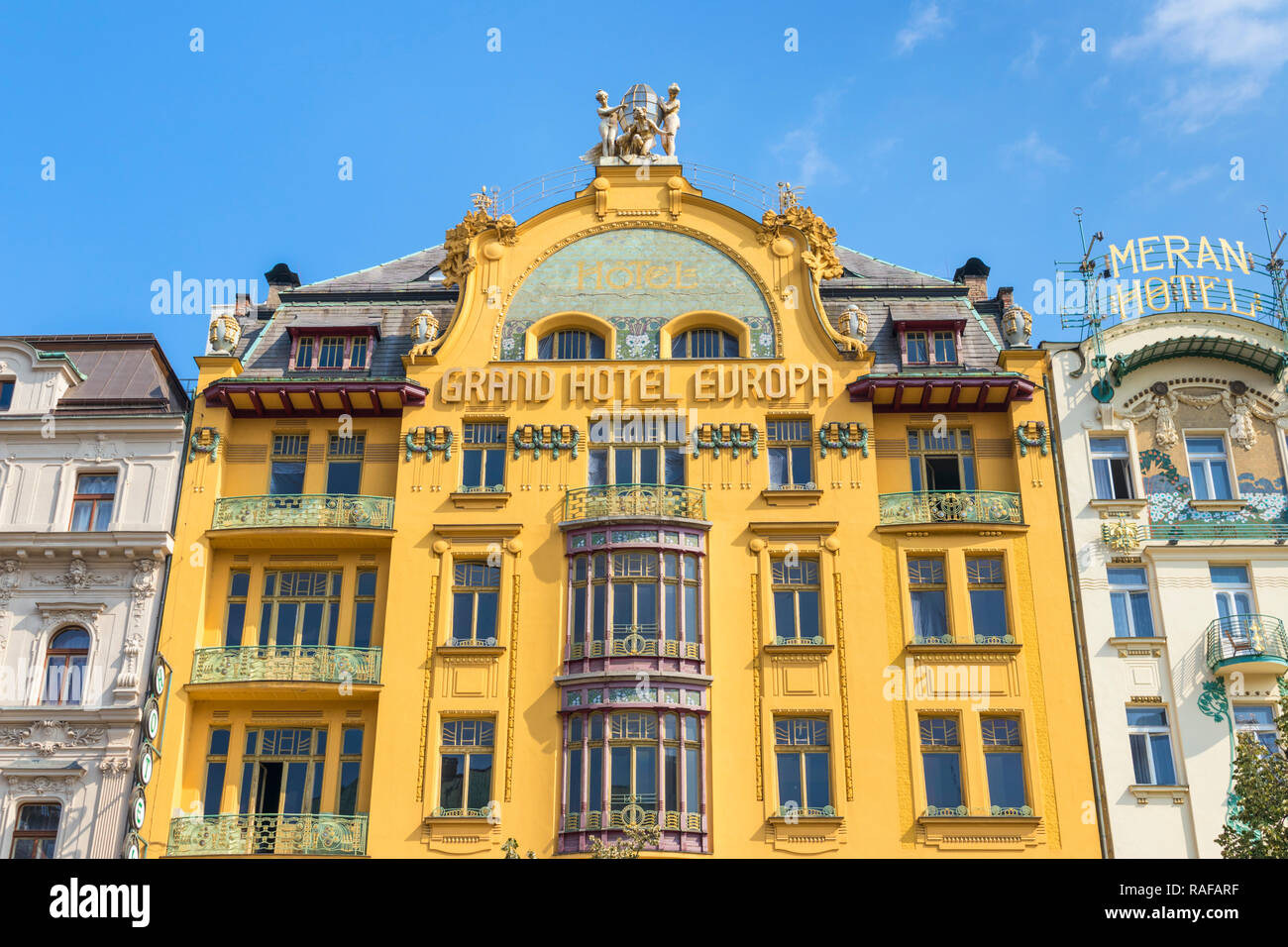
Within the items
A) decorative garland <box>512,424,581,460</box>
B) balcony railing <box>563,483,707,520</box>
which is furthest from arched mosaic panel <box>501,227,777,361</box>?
balcony railing <box>563,483,707,520</box>

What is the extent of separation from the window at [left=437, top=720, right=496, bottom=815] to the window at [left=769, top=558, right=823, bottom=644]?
718cm

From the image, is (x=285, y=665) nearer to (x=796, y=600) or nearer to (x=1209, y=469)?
(x=796, y=600)

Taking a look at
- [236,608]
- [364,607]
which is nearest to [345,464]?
[364,607]

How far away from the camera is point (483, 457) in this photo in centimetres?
3625

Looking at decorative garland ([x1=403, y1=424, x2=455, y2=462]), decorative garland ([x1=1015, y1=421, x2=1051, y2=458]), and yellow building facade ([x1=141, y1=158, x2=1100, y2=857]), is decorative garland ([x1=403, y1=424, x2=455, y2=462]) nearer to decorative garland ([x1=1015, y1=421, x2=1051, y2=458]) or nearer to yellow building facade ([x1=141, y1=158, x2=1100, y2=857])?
yellow building facade ([x1=141, y1=158, x2=1100, y2=857])

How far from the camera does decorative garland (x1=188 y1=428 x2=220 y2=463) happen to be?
36031 millimetres

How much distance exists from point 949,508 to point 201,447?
18611 millimetres

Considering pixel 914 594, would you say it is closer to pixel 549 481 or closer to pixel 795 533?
pixel 795 533

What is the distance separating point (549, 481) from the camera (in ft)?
117

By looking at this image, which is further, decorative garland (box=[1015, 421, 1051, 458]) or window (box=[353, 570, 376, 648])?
decorative garland (box=[1015, 421, 1051, 458])

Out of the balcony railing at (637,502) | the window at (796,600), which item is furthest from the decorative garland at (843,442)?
the balcony railing at (637,502)

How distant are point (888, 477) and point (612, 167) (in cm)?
1157

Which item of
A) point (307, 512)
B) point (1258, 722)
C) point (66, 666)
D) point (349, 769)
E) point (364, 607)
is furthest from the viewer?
point (307, 512)

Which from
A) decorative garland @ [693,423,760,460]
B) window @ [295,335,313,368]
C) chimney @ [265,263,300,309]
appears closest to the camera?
decorative garland @ [693,423,760,460]
